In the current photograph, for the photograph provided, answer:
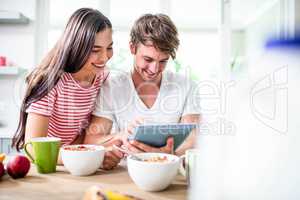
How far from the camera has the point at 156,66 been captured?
1.32m

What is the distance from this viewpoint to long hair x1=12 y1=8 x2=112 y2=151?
115 centimetres

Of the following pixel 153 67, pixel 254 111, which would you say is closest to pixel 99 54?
pixel 153 67

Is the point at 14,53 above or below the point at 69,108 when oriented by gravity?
above

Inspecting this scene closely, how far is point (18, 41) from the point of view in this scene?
2342 mm

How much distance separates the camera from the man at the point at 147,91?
4.22 feet

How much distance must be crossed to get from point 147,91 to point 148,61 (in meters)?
0.14

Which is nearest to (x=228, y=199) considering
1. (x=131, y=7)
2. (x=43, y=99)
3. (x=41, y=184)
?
(x=41, y=184)

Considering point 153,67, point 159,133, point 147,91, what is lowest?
point 159,133

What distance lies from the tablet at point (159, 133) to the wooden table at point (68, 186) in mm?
134

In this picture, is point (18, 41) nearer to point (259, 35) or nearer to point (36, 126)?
point (36, 126)

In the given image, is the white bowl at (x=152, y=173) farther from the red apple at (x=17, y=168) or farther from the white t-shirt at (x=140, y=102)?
the white t-shirt at (x=140, y=102)

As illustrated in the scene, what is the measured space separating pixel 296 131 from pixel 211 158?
0.41 feet

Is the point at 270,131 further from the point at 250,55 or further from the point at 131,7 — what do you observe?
the point at 131,7

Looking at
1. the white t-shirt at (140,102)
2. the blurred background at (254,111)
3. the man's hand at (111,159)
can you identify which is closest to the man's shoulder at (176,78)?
the white t-shirt at (140,102)
